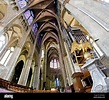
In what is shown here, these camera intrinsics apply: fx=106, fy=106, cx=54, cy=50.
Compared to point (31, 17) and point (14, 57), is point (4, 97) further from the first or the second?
point (31, 17)

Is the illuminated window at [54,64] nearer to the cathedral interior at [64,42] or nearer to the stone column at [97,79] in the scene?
the cathedral interior at [64,42]

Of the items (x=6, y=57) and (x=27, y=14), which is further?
(x=27, y=14)

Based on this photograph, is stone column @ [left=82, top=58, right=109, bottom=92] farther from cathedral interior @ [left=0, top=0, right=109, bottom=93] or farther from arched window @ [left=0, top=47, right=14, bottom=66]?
arched window @ [left=0, top=47, right=14, bottom=66]

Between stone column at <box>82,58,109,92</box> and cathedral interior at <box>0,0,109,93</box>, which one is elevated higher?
cathedral interior at <box>0,0,109,93</box>

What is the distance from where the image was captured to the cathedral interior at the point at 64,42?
3746mm

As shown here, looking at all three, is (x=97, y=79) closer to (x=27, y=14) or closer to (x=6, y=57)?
(x=6, y=57)

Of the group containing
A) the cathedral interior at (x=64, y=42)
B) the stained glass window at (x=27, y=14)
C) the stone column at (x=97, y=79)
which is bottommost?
the stone column at (x=97, y=79)

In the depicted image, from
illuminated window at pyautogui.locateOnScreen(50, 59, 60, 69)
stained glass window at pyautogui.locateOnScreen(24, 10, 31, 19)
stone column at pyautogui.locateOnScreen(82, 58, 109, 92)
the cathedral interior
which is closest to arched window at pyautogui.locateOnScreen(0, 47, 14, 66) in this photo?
the cathedral interior

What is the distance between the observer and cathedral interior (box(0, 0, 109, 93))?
3.75 metres

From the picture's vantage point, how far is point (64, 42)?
11086mm

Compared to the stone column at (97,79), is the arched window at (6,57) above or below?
above

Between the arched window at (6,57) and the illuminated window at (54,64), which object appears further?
the illuminated window at (54,64)

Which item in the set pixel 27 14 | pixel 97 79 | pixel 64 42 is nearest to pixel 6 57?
pixel 27 14

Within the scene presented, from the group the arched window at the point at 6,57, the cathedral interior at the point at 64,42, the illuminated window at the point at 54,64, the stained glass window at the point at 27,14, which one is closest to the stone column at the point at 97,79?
the cathedral interior at the point at 64,42
